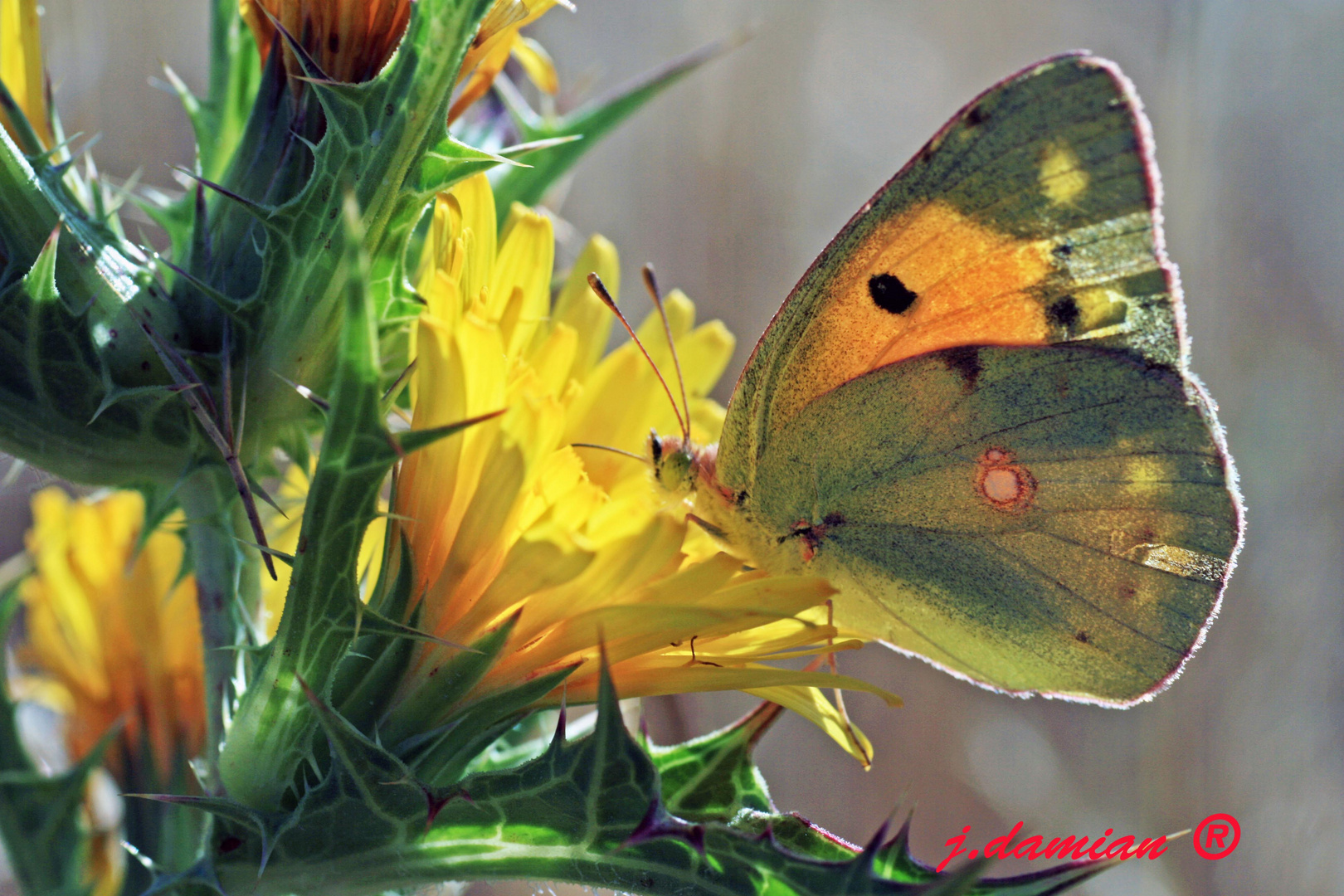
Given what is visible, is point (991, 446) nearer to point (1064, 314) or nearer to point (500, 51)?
point (1064, 314)

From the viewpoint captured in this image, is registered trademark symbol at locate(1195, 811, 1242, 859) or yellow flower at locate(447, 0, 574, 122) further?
registered trademark symbol at locate(1195, 811, 1242, 859)

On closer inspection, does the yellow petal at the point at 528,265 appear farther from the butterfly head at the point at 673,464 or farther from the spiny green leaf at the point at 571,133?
the butterfly head at the point at 673,464

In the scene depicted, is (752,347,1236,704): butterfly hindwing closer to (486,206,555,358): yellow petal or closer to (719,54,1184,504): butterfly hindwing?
(719,54,1184,504): butterfly hindwing

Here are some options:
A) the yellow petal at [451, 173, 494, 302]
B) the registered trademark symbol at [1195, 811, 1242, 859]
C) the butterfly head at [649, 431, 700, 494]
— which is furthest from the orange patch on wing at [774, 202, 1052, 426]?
the registered trademark symbol at [1195, 811, 1242, 859]

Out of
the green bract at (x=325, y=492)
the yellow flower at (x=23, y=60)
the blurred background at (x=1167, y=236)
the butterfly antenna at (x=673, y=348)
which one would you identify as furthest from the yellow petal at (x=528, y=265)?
the blurred background at (x=1167, y=236)

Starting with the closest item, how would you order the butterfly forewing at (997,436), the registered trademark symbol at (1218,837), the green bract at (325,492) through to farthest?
the green bract at (325,492) < the butterfly forewing at (997,436) < the registered trademark symbol at (1218,837)

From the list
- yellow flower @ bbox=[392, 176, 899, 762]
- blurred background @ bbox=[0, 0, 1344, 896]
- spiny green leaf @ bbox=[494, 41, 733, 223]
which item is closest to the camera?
yellow flower @ bbox=[392, 176, 899, 762]
